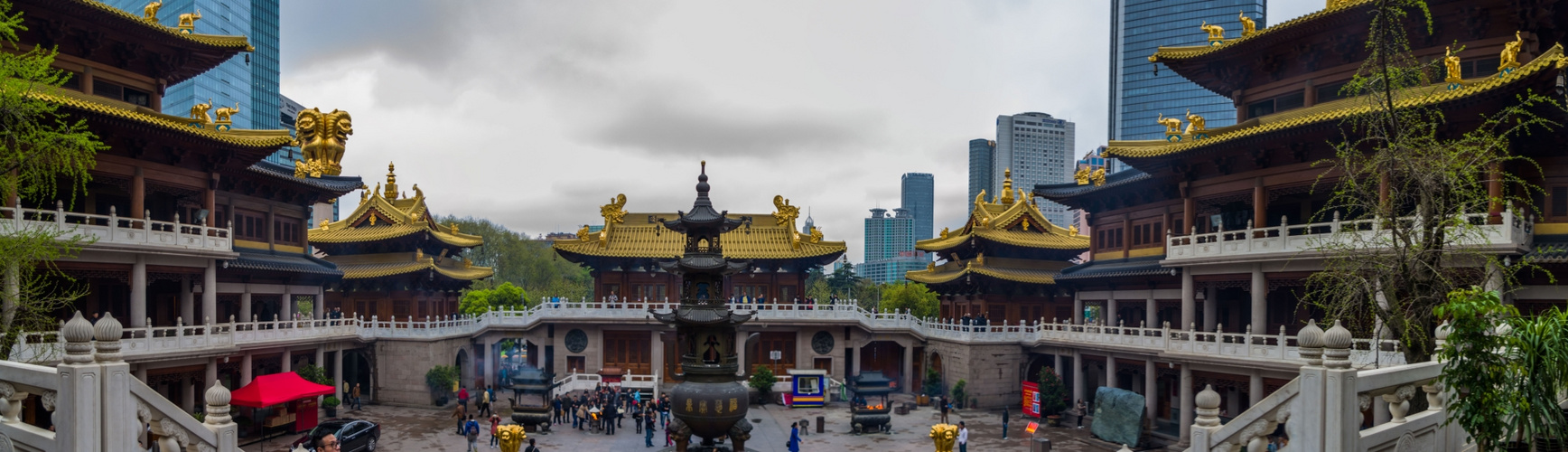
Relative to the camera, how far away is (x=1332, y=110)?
23.5m

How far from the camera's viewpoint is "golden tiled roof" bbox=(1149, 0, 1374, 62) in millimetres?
23844

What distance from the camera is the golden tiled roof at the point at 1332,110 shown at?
740 inches

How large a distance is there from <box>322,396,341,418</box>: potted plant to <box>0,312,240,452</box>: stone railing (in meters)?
25.8

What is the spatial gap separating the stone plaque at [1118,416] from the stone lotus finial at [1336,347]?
1966 cm

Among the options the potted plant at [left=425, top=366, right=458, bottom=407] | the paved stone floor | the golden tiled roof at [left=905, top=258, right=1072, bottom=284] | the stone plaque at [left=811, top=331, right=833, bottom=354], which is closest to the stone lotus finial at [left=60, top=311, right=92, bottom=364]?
the paved stone floor

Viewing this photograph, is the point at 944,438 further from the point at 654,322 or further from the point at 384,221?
the point at 384,221

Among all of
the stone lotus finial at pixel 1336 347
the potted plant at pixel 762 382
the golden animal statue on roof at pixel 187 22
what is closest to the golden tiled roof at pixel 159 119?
the golden animal statue on roof at pixel 187 22

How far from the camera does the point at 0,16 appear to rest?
14.3 meters

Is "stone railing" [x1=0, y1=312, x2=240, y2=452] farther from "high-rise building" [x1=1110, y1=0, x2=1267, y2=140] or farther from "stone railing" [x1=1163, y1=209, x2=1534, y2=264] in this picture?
"high-rise building" [x1=1110, y1=0, x2=1267, y2=140]

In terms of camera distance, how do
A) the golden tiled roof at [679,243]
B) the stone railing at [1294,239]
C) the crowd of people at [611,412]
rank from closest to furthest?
the stone railing at [1294,239]
the crowd of people at [611,412]
the golden tiled roof at [679,243]

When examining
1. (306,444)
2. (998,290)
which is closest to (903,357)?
(998,290)

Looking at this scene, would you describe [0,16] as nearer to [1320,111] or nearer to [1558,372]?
[1558,372]

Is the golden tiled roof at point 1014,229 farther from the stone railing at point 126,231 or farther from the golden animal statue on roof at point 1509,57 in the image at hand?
the stone railing at point 126,231

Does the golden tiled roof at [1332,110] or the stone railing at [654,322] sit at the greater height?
the golden tiled roof at [1332,110]
